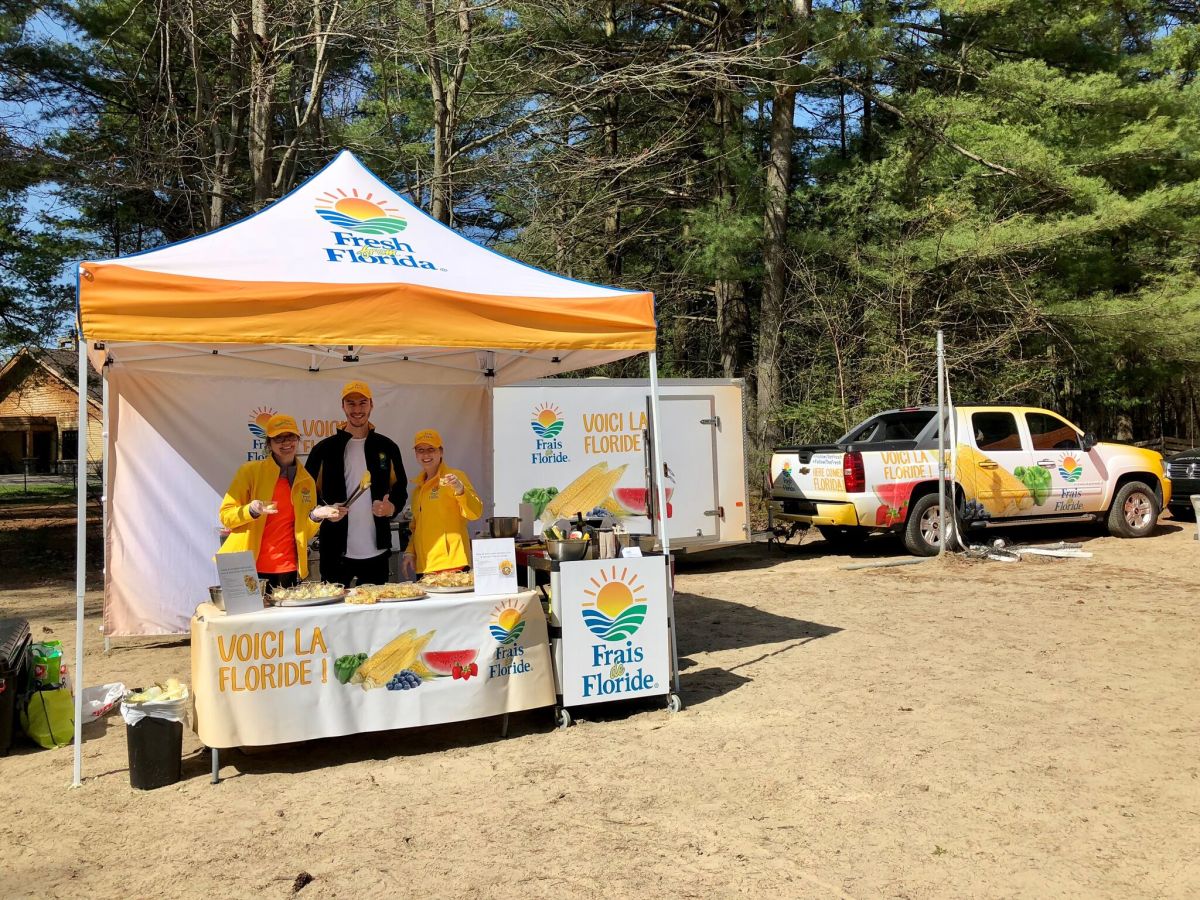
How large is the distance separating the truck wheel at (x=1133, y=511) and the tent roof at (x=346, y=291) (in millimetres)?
9498

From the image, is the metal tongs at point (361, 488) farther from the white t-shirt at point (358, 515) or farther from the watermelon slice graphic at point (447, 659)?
the watermelon slice graphic at point (447, 659)

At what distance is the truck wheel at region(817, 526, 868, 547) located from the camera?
12.5 m

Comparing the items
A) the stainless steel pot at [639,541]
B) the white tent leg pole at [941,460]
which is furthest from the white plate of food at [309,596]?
the white tent leg pole at [941,460]

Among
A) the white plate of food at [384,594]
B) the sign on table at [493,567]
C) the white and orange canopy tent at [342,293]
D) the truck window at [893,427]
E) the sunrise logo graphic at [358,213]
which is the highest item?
the sunrise logo graphic at [358,213]

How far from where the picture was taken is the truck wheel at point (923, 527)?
1148 centimetres

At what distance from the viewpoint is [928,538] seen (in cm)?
1165

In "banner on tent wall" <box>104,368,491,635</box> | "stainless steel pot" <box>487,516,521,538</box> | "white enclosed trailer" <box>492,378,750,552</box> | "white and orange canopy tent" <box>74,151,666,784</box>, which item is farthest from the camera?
"white enclosed trailer" <box>492,378,750,552</box>

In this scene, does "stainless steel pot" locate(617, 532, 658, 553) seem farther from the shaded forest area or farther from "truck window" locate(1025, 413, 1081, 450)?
the shaded forest area

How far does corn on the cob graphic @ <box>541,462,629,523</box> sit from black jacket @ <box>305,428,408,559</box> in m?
4.13

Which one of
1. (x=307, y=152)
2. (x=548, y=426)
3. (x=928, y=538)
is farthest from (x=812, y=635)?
(x=307, y=152)

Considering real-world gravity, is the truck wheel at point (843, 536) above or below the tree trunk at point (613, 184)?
below

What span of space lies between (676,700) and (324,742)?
79.5 inches

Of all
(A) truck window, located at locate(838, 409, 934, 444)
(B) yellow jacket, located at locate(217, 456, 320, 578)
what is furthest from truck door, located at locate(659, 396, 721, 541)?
(B) yellow jacket, located at locate(217, 456, 320, 578)

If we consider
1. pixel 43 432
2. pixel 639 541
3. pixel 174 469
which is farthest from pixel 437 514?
pixel 43 432
